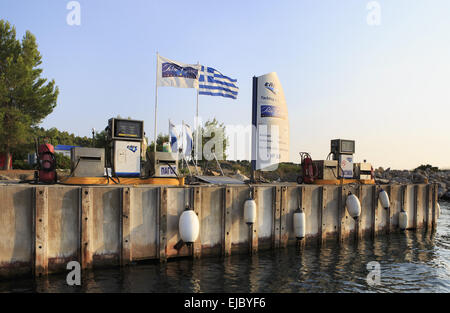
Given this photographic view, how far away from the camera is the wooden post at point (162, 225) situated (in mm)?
11305

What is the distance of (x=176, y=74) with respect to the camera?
19328 millimetres

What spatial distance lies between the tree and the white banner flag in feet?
79.0

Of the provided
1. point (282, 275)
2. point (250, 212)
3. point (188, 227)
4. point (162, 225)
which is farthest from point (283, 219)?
point (162, 225)

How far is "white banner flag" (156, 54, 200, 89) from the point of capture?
1884cm

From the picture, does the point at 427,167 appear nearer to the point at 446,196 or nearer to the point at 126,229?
the point at 446,196

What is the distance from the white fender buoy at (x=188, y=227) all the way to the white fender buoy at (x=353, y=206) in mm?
8270

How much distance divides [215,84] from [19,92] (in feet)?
87.2
